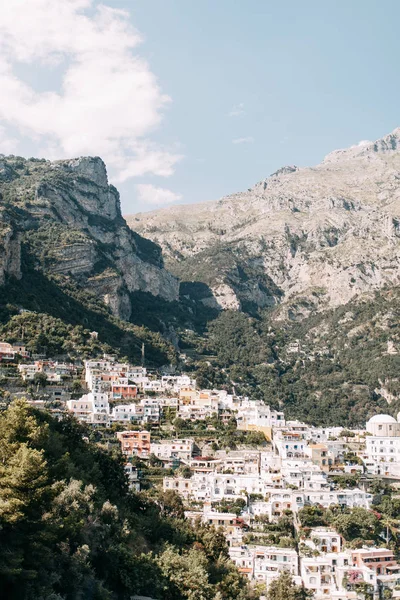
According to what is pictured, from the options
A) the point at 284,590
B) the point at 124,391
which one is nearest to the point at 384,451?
the point at 124,391

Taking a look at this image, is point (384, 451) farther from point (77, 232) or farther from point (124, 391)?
point (77, 232)

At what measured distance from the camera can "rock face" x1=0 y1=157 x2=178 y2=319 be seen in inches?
4560

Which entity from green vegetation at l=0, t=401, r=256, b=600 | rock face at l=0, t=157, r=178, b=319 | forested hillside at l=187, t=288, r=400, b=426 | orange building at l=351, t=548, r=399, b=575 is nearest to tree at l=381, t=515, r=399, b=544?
orange building at l=351, t=548, r=399, b=575

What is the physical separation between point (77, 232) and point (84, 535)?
10405 cm

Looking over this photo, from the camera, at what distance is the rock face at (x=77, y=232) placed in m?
116

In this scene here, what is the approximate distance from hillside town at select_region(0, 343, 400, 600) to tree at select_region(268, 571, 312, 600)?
236cm

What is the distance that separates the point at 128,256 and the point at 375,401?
63935 mm

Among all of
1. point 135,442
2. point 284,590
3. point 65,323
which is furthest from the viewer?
point 65,323

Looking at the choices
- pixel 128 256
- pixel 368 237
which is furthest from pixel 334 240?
pixel 128 256

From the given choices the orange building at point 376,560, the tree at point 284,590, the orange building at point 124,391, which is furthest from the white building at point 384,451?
the orange building at point 124,391

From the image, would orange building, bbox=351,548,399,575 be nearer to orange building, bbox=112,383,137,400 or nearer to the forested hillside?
orange building, bbox=112,383,137,400

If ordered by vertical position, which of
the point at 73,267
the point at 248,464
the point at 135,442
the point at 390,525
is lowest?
the point at 390,525

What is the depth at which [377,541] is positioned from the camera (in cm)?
4591

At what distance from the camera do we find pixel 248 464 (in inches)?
2272
